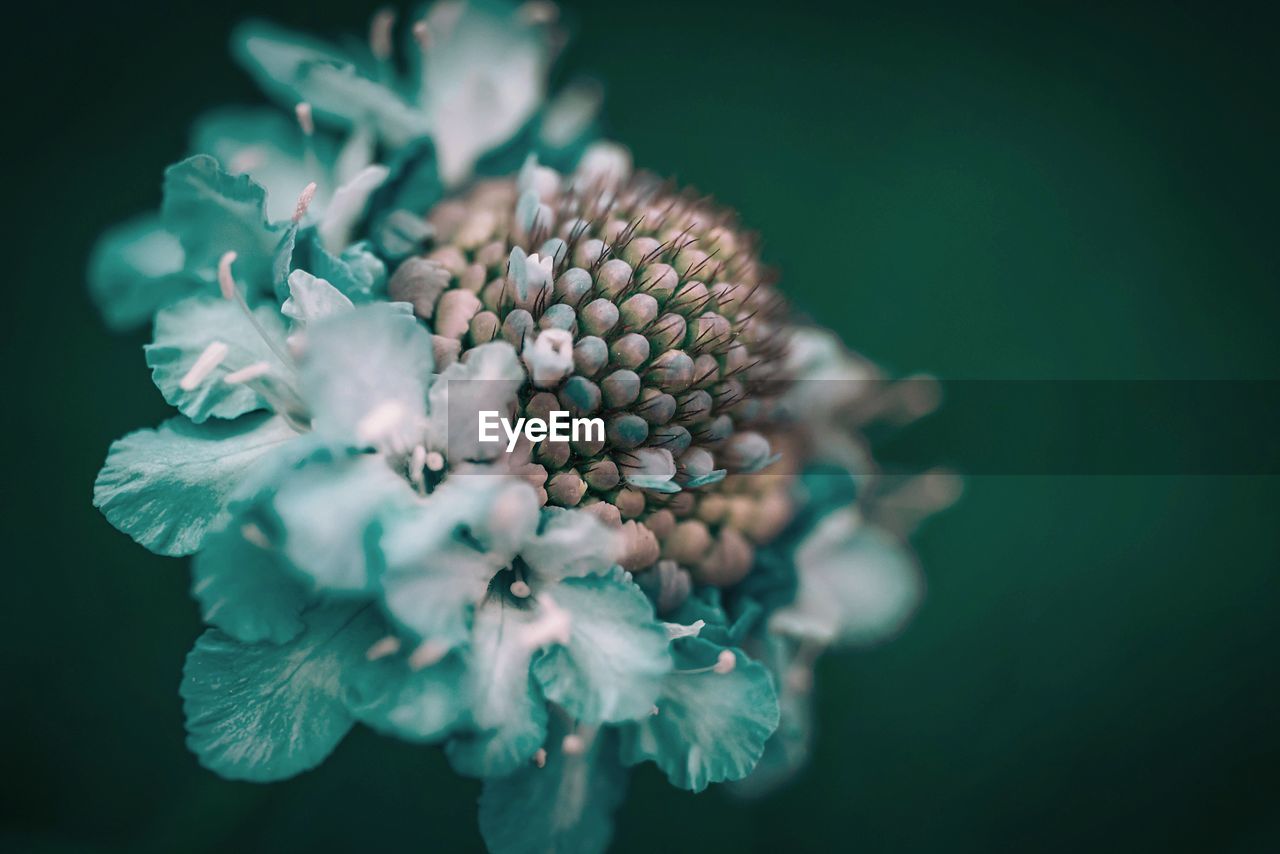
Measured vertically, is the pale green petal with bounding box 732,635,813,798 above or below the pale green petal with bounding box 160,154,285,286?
below

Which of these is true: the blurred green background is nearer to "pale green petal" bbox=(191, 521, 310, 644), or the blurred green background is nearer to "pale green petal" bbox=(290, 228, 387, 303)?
"pale green petal" bbox=(191, 521, 310, 644)

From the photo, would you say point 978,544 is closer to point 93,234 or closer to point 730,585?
point 730,585

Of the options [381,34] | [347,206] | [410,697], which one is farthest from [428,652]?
[381,34]

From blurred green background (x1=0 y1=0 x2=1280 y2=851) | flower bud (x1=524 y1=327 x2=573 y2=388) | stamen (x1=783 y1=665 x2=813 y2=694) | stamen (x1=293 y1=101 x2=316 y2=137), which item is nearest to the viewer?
flower bud (x1=524 y1=327 x2=573 y2=388)

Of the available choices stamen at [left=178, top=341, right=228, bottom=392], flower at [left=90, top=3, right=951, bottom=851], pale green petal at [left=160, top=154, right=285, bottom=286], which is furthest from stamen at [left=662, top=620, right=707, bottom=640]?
pale green petal at [left=160, top=154, right=285, bottom=286]

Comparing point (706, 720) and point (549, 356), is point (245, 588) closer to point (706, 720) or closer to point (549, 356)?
point (549, 356)
